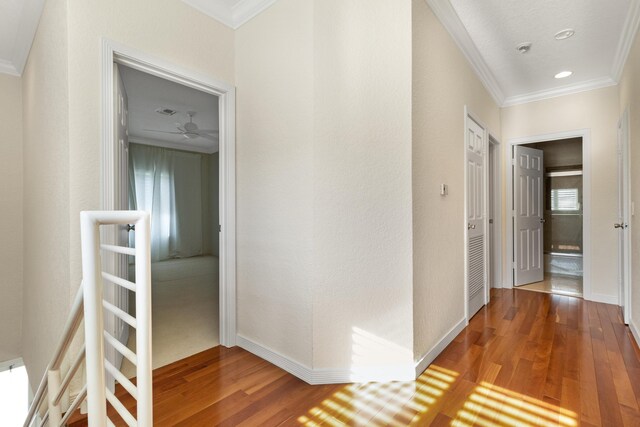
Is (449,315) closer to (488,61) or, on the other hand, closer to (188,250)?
(488,61)

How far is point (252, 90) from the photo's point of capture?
8.12ft

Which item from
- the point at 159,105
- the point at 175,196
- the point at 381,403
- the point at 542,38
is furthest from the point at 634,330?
the point at 175,196

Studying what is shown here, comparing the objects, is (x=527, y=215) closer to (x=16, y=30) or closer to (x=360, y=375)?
(x=360, y=375)

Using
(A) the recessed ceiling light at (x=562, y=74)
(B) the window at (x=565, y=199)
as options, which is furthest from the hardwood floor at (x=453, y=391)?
(B) the window at (x=565, y=199)

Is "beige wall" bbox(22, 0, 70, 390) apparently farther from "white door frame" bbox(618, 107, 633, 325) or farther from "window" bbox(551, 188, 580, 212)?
"window" bbox(551, 188, 580, 212)

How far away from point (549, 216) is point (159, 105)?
723 cm

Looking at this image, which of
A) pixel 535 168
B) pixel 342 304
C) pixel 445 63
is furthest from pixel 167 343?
pixel 535 168

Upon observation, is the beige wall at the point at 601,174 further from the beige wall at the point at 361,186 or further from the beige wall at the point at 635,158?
the beige wall at the point at 361,186

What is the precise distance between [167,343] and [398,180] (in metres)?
2.27

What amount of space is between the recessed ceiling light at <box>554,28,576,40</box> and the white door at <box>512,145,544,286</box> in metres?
1.67

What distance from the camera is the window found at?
596 centimetres

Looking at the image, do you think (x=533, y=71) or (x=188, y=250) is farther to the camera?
(x=188, y=250)

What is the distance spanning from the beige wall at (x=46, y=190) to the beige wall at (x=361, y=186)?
150 centimetres

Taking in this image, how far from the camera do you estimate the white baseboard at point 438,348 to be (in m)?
2.12
